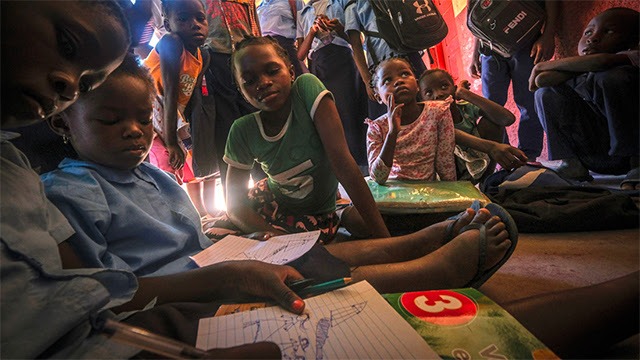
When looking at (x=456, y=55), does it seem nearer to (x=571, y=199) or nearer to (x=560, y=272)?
(x=571, y=199)

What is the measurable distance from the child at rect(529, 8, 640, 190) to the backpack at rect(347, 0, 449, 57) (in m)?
0.64

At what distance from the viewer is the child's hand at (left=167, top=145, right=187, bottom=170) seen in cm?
150

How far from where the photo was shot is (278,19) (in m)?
1.92

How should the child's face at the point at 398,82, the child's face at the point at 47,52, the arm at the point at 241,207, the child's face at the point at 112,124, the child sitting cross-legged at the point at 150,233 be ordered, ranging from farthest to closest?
the child's face at the point at 398,82
the arm at the point at 241,207
the child's face at the point at 112,124
the child sitting cross-legged at the point at 150,233
the child's face at the point at 47,52

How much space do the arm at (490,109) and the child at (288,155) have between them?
1024 millimetres

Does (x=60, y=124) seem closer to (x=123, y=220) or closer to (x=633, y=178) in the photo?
(x=123, y=220)

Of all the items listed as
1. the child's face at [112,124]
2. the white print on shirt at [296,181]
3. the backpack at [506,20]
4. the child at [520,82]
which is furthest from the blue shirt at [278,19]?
the child's face at [112,124]

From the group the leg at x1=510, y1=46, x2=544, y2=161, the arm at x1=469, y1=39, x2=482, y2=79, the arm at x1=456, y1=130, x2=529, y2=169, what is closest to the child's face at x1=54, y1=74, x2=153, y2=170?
the arm at x1=456, y1=130, x2=529, y2=169

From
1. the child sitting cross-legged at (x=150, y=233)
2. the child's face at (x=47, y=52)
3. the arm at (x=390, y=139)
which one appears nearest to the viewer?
the child's face at (x=47, y=52)

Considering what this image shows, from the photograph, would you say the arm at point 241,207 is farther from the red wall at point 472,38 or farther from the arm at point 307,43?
the red wall at point 472,38

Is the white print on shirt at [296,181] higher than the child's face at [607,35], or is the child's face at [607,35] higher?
the child's face at [607,35]

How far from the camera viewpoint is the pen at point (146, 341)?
27 centimetres

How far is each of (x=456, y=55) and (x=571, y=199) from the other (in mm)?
2818

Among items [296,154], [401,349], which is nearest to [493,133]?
[296,154]
